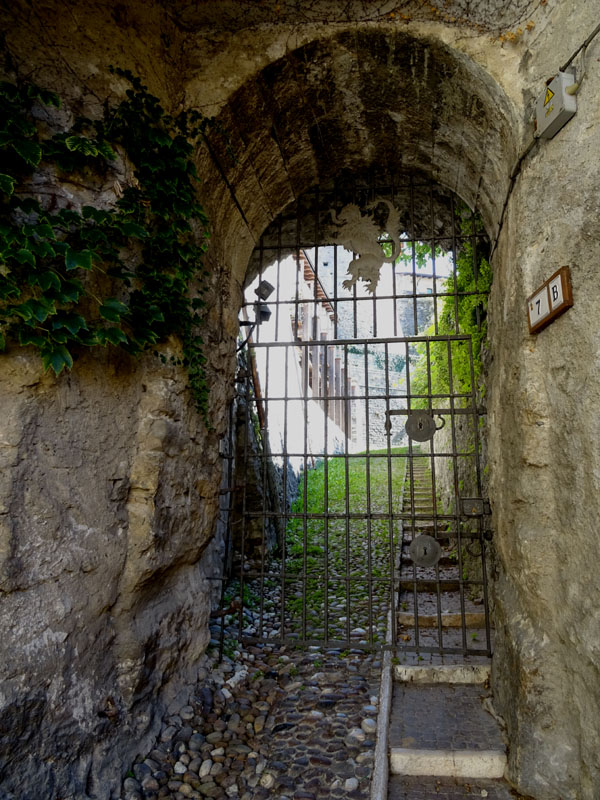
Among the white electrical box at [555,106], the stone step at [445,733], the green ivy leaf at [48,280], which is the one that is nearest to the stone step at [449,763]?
the stone step at [445,733]

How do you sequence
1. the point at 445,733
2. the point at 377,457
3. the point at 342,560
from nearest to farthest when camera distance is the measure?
the point at 445,733 < the point at 377,457 < the point at 342,560

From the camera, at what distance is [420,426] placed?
4188 millimetres

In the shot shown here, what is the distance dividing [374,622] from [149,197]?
13.6 ft

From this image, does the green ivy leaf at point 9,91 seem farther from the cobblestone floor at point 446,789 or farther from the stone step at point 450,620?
the stone step at point 450,620

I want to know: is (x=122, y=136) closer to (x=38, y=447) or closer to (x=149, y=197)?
(x=149, y=197)

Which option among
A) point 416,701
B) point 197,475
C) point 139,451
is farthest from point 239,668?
point 139,451

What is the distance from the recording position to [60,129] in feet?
9.04

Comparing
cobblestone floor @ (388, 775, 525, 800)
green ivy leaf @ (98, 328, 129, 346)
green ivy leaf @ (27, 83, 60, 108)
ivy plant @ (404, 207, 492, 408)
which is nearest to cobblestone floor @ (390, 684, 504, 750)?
cobblestone floor @ (388, 775, 525, 800)

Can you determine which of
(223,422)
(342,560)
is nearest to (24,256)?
(223,422)

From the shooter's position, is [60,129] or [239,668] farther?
[239,668]

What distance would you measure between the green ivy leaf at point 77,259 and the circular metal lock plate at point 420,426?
2627mm

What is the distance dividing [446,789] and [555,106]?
139 inches

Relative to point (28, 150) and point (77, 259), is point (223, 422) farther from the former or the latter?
point (28, 150)

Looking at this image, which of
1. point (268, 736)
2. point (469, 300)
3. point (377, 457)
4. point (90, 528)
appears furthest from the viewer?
point (377, 457)
